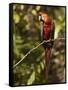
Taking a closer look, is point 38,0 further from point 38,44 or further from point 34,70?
point 34,70

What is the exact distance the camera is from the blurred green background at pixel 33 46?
2.10m

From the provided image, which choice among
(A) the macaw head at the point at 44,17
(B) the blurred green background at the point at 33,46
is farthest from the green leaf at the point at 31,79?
(A) the macaw head at the point at 44,17

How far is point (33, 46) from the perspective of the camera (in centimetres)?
214

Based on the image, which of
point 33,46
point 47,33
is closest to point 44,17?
point 47,33

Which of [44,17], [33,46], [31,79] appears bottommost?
[31,79]

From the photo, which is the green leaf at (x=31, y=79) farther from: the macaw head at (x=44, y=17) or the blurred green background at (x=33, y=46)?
the macaw head at (x=44, y=17)

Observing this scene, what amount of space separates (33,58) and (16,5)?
38cm

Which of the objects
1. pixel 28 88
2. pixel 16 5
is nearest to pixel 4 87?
pixel 28 88

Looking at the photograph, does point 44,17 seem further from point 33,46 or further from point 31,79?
point 31,79

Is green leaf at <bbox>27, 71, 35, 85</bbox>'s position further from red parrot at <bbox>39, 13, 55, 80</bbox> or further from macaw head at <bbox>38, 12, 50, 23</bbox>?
macaw head at <bbox>38, 12, 50, 23</bbox>

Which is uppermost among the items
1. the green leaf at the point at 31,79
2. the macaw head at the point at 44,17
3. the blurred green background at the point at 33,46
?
the macaw head at the point at 44,17

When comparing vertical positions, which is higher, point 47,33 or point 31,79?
point 47,33

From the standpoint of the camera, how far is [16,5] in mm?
2090

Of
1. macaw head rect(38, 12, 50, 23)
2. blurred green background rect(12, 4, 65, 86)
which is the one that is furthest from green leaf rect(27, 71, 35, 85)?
macaw head rect(38, 12, 50, 23)
